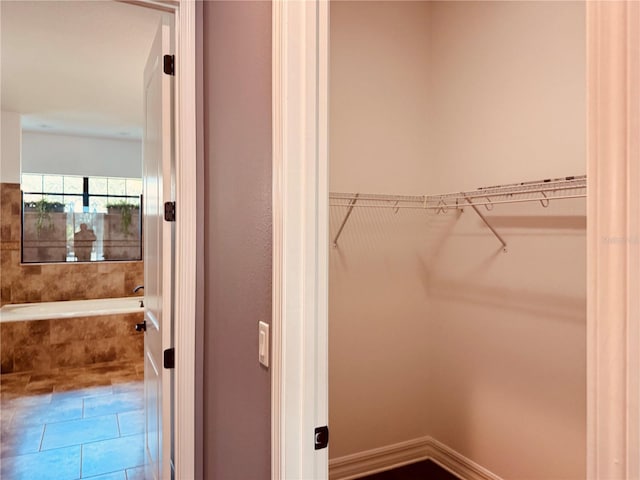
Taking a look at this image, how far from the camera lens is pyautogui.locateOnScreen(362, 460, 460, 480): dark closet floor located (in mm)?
2549

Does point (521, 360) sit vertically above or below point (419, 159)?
below

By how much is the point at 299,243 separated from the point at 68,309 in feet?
17.1

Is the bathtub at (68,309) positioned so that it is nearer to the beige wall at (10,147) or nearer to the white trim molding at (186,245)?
the beige wall at (10,147)

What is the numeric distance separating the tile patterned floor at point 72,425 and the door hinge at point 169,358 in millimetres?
1429

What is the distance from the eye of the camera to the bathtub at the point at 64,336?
4660 millimetres

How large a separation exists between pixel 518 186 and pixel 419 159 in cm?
78

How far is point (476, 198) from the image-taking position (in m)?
2.43

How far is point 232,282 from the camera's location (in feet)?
4.54

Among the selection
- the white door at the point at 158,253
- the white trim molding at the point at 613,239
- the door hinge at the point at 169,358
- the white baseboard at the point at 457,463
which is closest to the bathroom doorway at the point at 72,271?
the white door at the point at 158,253

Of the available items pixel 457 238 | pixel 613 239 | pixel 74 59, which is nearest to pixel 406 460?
pixel 457 238

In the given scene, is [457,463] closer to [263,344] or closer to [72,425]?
[263,344]

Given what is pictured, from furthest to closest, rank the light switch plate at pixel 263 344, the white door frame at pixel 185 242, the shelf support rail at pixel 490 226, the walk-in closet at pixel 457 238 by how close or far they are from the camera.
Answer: the shelf support rail at pixel 490 226 < the walk-in closet at pixel 457 238 < the white door frame at pixel 185 242 < the light switch plate at pixel 263 344

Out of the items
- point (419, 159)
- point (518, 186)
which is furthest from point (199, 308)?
point (419, 159)

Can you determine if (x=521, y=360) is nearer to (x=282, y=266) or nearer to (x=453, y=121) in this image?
(x=453, y=121)
